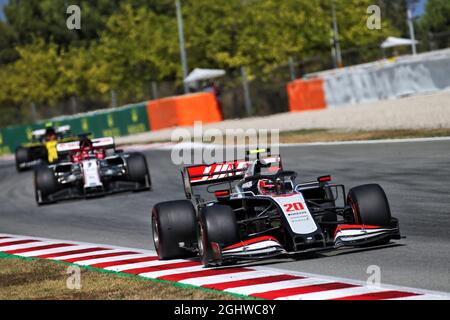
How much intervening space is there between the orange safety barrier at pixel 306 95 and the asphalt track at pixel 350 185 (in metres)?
14.0

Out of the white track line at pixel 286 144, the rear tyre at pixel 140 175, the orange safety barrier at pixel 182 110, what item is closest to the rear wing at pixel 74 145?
the rear tyre at pixel 140 175

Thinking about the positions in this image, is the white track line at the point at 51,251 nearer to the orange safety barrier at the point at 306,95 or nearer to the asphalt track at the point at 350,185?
the asphalt track at the point at 350,185

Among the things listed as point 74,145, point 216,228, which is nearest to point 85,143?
point 74,145

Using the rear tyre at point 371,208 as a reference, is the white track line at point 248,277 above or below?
below

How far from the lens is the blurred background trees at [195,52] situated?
47138 millimetres

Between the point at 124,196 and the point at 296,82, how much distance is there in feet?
71.9

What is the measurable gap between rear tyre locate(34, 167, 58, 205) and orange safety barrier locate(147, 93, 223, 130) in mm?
22014

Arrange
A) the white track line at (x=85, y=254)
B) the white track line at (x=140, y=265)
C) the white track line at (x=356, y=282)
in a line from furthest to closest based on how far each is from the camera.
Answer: the white track line at (x=85, y=254) < the white track line at (x=140, y=265) < the white track line at (x=356, y=282)

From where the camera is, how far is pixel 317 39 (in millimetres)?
46625

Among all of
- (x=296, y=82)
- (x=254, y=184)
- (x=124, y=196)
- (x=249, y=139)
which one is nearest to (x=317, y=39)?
(x=296, y=82)

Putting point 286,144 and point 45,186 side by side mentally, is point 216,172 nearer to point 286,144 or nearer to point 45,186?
point 45,186

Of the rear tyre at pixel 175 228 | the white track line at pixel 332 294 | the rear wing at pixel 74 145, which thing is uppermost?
the rear wing at pixel 74 145

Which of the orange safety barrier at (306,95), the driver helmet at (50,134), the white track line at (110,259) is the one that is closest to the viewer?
the white track line at (110,259)

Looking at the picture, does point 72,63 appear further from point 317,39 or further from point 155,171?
A: point 155,171
